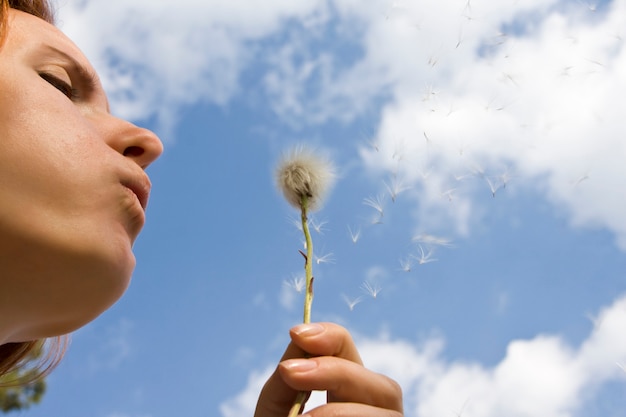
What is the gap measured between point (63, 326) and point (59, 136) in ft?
1.97

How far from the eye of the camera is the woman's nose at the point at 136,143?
7.00 ft

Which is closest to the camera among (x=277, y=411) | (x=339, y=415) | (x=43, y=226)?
(x=43, y=226)

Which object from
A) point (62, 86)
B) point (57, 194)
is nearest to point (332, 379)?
point (57, 194)

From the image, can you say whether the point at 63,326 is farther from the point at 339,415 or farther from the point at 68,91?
the point at 339,415

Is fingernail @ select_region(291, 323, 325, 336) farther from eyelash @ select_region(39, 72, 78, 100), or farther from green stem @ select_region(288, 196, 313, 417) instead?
eyelash @ select_region(39, 72, 78, 100)

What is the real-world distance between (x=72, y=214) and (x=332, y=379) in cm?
86

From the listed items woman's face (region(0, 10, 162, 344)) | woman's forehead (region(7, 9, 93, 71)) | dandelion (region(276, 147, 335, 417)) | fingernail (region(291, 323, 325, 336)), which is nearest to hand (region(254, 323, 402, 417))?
fingernail (region(291, 323, 325, 336))

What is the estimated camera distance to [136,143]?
215cm

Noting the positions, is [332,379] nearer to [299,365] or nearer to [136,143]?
[299,365]

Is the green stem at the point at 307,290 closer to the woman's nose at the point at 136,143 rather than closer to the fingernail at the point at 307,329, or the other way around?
the fingernail at the point at 307,329

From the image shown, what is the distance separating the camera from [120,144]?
2129mm

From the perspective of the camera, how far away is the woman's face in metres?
1.82

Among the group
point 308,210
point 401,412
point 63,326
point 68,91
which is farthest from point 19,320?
point 401,412

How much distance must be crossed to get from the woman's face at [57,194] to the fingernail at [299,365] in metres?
0.54
